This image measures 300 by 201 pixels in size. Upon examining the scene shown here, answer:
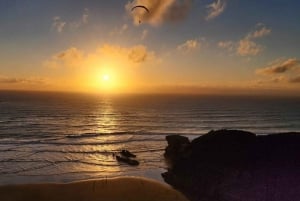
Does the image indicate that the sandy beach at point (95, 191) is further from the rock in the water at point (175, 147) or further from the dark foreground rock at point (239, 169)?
the rock in the water at point (175, 147)

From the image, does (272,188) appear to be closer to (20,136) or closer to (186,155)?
(186,155)

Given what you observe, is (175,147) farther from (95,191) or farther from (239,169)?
(95,191)

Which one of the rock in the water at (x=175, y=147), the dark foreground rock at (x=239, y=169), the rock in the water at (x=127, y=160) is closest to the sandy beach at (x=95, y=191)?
the dark foreground rock at (x=239, y=169)

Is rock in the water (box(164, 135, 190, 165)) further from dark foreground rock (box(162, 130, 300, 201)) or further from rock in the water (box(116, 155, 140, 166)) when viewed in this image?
dark foreground rock (box(162, 130, 300, 201))

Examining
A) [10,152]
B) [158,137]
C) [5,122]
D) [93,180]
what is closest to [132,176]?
[93,180]

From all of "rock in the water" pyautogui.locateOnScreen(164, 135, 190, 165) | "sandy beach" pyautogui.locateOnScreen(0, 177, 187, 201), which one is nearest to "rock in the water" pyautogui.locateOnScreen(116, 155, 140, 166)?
"rock in the water" pyautogui.locateOnScreen(164, 135, 190, 165)

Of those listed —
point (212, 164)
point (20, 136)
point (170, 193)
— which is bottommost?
point (170, 193)
